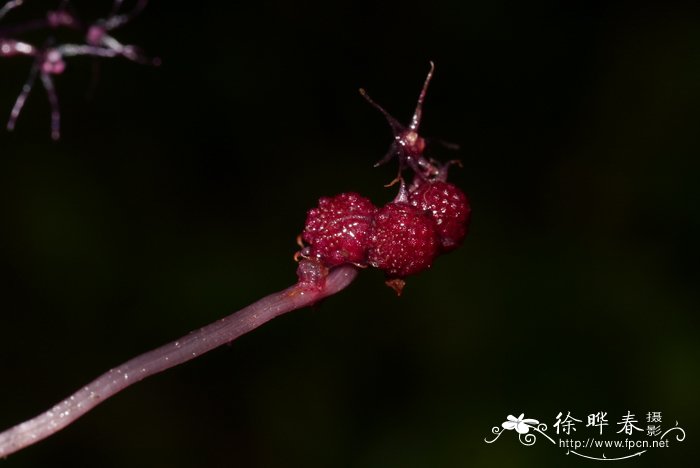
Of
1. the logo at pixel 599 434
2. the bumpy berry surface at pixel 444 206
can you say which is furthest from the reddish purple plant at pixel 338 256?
the logo at pixel 599 434

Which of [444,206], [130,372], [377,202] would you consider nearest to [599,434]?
[377,202]

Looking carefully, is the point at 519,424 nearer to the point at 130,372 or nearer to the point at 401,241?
the point at 401,241

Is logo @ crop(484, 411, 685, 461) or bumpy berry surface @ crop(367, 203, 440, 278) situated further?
logo @ crop(484, 411, 685, 461)

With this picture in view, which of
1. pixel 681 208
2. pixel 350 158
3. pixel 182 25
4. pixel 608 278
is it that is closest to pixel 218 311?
pixel 350 158

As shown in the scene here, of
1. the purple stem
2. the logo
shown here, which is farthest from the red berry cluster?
the logo

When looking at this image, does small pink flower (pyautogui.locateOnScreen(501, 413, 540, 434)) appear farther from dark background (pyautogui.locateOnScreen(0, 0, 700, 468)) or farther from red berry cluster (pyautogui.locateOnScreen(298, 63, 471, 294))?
red berry cluster (pyautogui.locateOnScreen(298, 63, 471, 294))

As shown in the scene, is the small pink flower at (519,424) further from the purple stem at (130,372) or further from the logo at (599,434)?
the purple stem at (130,372)

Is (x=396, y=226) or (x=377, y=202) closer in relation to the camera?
(x=396, y=226)

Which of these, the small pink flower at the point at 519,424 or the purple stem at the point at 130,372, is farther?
the small pink flower at the point at 519,424
